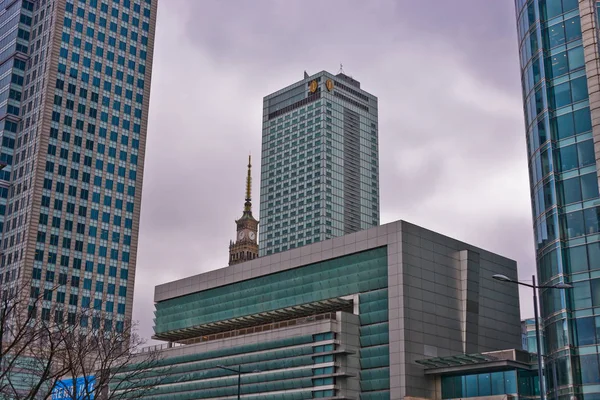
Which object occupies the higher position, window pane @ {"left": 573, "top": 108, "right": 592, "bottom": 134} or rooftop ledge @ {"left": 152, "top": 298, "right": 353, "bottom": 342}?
window pane @ {"left": 573, "top": 108, "right": 592, "bottom": 134}

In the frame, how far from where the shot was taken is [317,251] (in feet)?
350

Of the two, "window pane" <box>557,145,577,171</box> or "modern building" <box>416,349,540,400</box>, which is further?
"modern building" <box>416,349,540,400</box>

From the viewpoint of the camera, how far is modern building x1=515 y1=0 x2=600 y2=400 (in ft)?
212

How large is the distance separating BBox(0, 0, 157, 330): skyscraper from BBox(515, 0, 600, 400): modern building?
120 m

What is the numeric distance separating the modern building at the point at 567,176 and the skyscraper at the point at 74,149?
12042 centimetres

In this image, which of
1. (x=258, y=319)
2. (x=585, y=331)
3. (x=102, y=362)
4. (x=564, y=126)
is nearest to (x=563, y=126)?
(x=564, y=126)

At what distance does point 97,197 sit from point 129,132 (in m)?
18.8

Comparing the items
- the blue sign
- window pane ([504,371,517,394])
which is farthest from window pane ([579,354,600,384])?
the blue sign

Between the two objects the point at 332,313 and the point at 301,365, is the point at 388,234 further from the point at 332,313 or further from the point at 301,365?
the point at 301,365

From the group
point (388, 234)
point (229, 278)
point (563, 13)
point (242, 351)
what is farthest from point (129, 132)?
point (563, 13)

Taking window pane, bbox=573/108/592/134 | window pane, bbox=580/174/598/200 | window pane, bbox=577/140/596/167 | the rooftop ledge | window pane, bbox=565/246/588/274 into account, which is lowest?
window pane, bbox=565/246/588/274

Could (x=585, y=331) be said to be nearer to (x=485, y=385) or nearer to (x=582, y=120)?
(x=582, y=120)

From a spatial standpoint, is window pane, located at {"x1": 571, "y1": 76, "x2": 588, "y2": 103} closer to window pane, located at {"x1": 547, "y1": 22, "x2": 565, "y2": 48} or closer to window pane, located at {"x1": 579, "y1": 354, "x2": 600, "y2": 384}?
window pane, located at {"x1": 547, "y1": 22, "x2": 565, "y2": 48}

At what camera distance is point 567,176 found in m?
69.0
